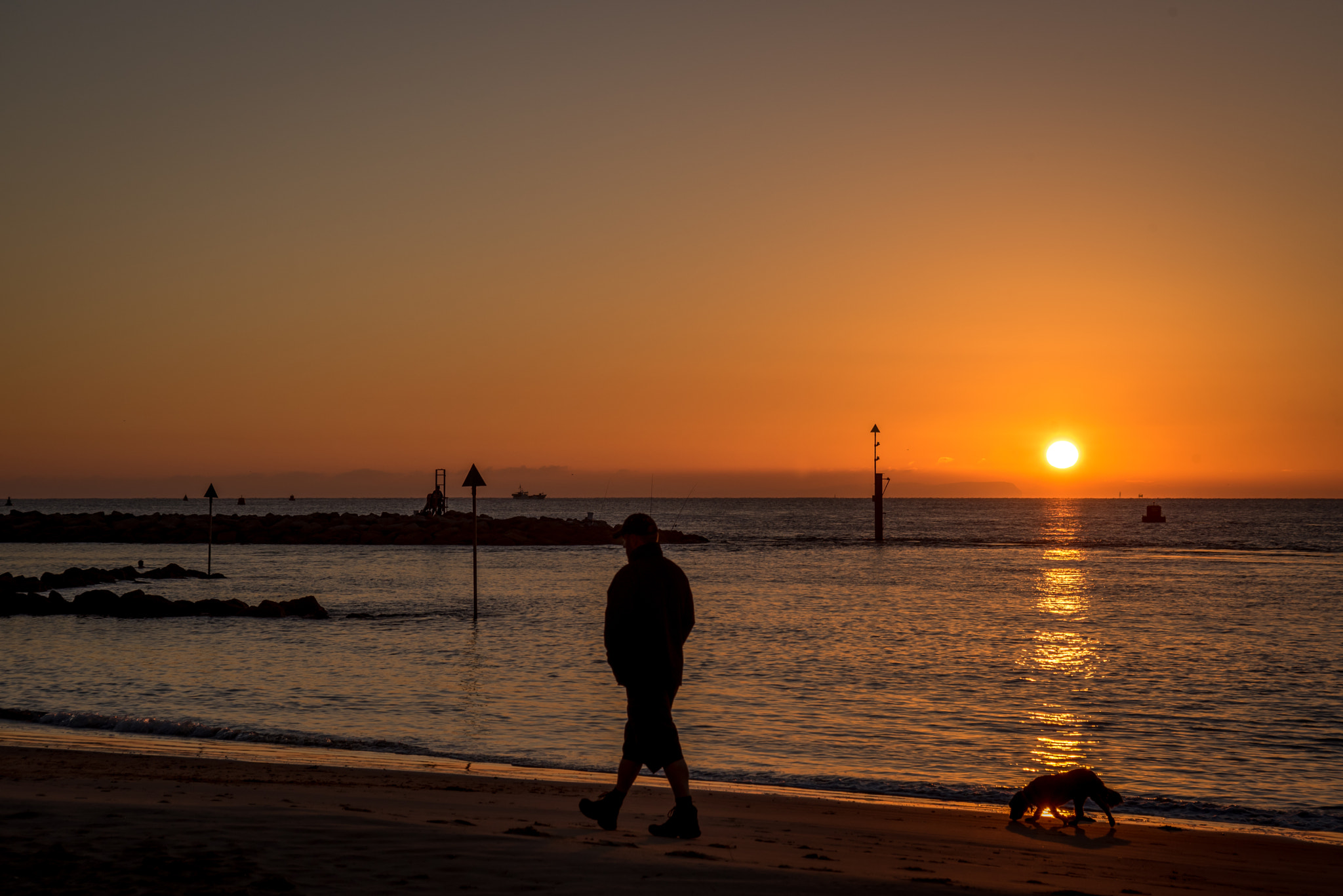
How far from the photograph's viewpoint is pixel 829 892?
5062mm

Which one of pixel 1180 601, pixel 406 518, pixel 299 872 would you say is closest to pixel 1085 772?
pixel 299 872

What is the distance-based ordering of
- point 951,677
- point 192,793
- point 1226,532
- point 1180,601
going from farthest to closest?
point 1226,532
point 1180,601
point 951,677
point 192,793

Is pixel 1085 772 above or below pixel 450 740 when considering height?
above

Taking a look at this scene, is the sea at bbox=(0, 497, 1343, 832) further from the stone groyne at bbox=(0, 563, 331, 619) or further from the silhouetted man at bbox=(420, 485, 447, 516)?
the silhouetted man at bbox=(420, 485, 447, 516)

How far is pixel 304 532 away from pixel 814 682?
55.0 m

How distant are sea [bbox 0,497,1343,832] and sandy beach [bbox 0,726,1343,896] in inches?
49.8

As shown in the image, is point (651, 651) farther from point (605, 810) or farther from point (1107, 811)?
point (1107, 811)

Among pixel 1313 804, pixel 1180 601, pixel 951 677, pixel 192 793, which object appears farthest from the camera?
pixel 1180 601

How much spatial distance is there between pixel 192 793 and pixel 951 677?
10656mm

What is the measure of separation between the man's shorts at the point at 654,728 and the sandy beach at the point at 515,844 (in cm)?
52

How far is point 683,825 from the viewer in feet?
19.7

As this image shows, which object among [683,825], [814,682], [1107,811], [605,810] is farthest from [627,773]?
[814,682]

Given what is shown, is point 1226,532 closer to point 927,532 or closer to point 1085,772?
point 927,532

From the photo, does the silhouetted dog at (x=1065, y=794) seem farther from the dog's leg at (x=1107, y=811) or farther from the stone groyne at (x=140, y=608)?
the stone groyne at (x=140, y=608)
